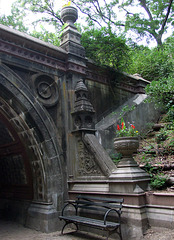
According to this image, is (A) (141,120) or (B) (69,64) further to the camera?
(A) (141,120)

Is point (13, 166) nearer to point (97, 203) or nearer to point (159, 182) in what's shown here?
point (97, 203)

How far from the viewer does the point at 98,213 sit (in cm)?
516

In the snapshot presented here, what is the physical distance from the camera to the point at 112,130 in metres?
7.33

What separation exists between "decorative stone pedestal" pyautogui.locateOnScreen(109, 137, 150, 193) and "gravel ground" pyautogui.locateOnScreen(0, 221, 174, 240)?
2.63 ft

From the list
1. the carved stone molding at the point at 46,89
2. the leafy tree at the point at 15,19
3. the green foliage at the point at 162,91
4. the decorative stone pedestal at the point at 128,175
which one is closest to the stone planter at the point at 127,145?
the decorative stone pedestal at the point at 128,175

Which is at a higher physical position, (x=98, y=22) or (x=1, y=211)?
(x=98, y=22)

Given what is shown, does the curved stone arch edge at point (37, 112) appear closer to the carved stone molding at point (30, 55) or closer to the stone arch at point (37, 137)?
the stone arch at point (37, 137)

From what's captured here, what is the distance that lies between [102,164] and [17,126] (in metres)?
2.41

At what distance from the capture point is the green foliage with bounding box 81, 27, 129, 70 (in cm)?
800

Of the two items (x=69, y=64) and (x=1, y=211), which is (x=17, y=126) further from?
(x=1, y=211)

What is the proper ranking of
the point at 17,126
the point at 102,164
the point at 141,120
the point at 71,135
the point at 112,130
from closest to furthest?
the point at 102,164 → the point at 17,126 → the point at 71,135 → the point at 112,130 → the point at 141,120

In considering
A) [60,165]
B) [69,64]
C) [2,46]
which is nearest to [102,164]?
[60,165]

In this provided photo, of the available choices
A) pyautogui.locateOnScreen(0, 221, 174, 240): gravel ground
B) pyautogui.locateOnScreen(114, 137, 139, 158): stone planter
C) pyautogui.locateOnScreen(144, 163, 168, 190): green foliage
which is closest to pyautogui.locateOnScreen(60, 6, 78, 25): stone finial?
pyautogui.locateOnScreen(114, 137, 139, 158): stone planter

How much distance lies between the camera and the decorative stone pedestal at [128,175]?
4676mm
